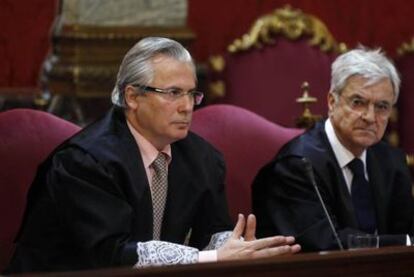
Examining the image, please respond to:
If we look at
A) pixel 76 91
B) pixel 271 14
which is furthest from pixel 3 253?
pixel 271 14

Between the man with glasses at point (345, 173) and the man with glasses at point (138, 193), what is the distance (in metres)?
0.33

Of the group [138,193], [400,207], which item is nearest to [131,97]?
[138,193]

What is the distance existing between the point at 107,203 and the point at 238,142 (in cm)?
102

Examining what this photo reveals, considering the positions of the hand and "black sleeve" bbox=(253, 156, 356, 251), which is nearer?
the hand

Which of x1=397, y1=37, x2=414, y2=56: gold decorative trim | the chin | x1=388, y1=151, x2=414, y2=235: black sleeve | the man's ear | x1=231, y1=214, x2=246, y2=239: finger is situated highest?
x1=397, y1=37, x2=414, y2=56: gold decorative trim

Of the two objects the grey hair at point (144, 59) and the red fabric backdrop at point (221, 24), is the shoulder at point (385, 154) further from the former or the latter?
the red fabric backdrop at point (221, 24)

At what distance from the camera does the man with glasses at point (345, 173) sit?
126 inches

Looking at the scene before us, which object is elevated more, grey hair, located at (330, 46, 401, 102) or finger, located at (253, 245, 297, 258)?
grey hair, located at (330, 46, 401, 102)

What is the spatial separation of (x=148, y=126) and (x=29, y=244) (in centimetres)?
49

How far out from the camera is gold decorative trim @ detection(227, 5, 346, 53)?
5.09 meters

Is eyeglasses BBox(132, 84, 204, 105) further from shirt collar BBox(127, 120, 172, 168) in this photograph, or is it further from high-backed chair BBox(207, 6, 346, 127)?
high-backed chair BBox(207, 6, 346, 127)

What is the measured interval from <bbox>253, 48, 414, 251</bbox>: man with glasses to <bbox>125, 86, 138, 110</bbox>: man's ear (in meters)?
0.66

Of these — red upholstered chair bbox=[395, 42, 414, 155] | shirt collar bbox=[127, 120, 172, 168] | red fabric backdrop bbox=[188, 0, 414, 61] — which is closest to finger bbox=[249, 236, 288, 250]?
shirt collar bbox=[127, 120, 172, 168]

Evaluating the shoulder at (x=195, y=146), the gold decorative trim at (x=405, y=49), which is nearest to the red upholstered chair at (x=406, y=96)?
the gold decorative trim at (x=405, y=49)
